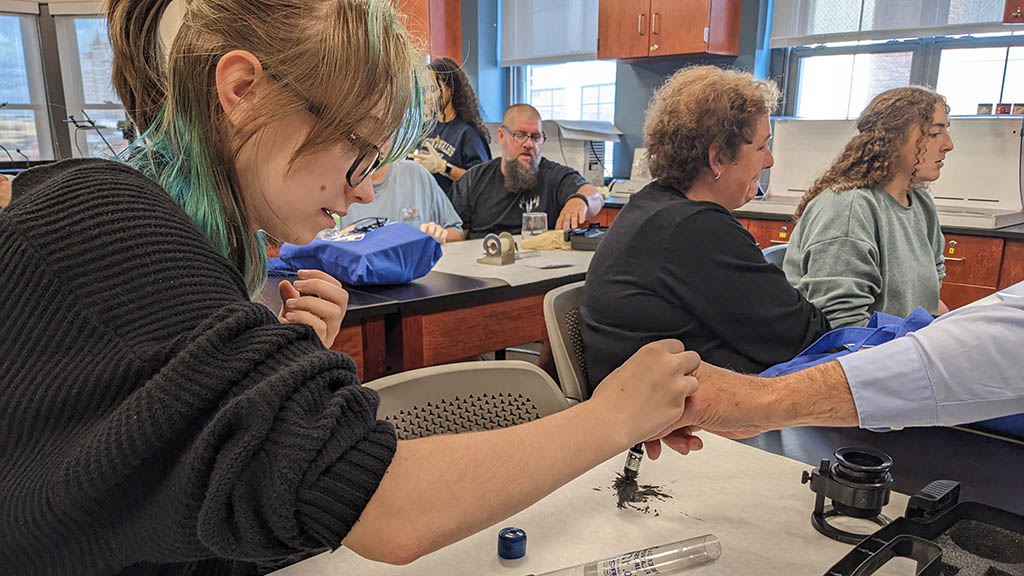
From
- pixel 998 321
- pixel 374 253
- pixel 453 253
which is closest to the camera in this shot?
pixel 998 321

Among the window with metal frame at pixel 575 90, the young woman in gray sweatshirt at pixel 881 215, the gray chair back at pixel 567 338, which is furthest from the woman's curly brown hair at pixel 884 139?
the window with metal frame at pixel 575 90

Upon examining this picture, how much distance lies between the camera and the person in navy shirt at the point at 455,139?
430 centimetres

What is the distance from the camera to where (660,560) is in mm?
819

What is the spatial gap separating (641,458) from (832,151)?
144 inches

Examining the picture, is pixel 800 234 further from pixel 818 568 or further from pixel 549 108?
pixel 549 108

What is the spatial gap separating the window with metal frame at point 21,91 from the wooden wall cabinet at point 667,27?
17.6ft

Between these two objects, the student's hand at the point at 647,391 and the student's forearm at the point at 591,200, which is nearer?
the student's hand at the point at 647,391

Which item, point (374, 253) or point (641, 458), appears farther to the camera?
point (374, 253)

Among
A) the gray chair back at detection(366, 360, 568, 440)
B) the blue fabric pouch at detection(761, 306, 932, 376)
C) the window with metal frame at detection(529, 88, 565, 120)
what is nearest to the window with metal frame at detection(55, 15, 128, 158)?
the window with metal frame at detection(529, 88, 565, 120)

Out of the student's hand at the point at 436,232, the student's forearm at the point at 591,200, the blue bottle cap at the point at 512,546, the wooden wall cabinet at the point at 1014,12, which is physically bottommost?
the student's hand at the point at 436,232

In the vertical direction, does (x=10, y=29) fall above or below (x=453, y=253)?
above

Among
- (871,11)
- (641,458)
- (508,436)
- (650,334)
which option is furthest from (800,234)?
(871,11)

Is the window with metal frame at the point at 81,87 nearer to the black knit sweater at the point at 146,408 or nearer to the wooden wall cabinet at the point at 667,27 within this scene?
the wooden wall cabinet at the point at 667,27

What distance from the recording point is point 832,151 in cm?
416
